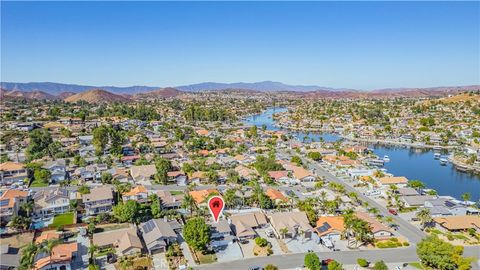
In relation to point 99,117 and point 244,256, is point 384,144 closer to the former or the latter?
point 244,256

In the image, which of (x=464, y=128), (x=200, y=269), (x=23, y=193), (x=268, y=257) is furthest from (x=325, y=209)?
(x=464, y=128)

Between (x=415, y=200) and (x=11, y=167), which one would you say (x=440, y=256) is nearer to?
(x=415, y=200)

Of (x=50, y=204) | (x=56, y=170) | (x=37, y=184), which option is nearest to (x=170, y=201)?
(x=50, y=204)

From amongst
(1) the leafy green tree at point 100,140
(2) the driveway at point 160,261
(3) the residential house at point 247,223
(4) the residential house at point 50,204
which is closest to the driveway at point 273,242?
(3) the residential house at point 247,223

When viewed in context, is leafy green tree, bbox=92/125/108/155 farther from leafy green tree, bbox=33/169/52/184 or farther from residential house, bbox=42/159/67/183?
leafy green tree, bbox=33/169/52/184

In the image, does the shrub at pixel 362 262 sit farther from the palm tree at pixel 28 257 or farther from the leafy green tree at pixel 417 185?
the palm tree at pixel 28 257
